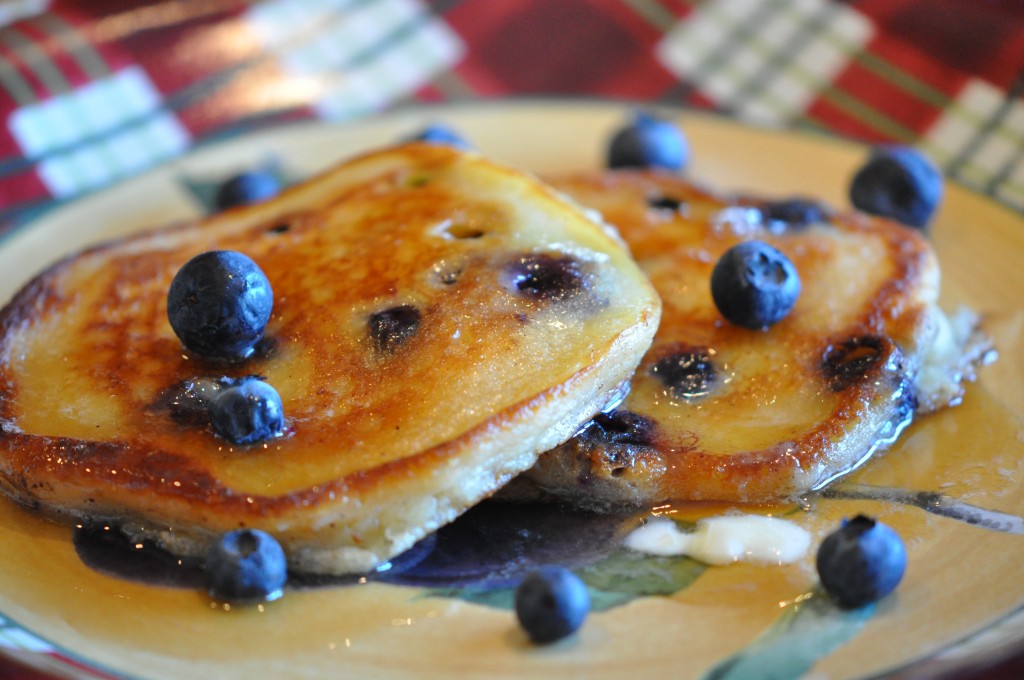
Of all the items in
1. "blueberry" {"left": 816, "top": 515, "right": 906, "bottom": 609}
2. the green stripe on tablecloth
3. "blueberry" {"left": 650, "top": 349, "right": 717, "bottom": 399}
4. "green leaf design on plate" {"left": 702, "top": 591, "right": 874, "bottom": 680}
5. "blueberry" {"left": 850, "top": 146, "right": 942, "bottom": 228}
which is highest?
the green stripe on tablecloth

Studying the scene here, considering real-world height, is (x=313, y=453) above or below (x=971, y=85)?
below

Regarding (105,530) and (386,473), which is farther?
(105,530)

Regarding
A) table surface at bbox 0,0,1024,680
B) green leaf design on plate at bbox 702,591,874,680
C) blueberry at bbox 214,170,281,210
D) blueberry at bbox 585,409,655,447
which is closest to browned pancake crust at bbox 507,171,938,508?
blueberry at bbox 585,409,655,447

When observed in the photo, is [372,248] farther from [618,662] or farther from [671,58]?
[671,58]

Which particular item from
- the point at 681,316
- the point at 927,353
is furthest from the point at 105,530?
the point at 927,353

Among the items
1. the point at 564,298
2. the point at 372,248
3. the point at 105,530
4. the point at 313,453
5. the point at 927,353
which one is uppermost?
the point at 927,353

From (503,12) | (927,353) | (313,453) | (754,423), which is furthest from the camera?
(503,12)

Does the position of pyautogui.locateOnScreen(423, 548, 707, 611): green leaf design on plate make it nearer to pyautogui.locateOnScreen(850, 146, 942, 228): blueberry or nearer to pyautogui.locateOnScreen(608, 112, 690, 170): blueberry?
pyautogui.locateOnScreen(850, 146, 942, 228): blueberry
